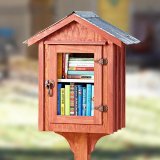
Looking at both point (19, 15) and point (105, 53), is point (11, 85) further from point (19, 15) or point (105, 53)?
point (105, 53)

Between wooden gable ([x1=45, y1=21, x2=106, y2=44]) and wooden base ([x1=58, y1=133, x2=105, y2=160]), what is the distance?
1.21ft

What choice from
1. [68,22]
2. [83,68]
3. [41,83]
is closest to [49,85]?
[41,83]

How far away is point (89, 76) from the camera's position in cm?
255

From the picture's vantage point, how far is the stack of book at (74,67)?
8.38 feet

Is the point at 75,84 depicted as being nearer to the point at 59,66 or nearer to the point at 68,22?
the point at 59,66

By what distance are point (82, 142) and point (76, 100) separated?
0.18 metres

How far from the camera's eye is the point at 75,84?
8.44ft

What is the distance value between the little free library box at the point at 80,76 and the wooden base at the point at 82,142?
0.01m

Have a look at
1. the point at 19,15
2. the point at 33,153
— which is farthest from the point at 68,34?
the point at 33,153

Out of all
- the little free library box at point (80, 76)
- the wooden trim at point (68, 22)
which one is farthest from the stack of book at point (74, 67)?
the wooden trim at point (68, 22)

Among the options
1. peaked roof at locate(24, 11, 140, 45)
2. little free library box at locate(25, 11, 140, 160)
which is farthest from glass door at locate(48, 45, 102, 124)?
peaked roof at locate(24, 11, 140, 45)

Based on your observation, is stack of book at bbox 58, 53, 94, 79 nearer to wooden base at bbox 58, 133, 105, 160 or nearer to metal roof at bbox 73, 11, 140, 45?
metal roof at bbox 73, 11, 140, 45

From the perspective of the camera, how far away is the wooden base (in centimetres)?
263

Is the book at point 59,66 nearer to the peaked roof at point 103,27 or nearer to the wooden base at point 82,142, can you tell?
the peaked roof at point 103,27
